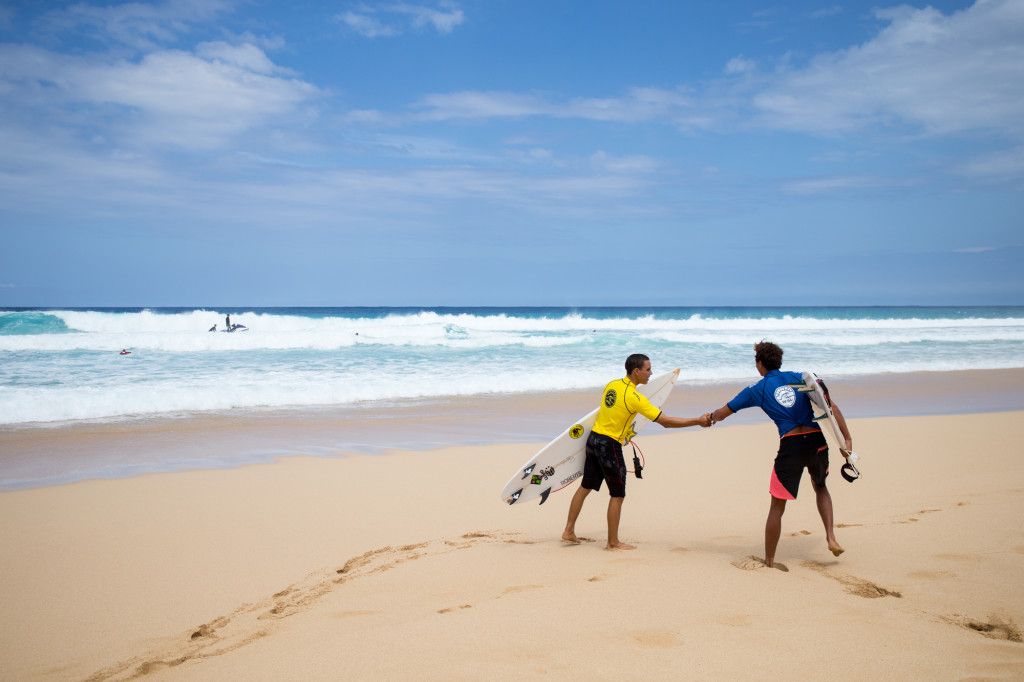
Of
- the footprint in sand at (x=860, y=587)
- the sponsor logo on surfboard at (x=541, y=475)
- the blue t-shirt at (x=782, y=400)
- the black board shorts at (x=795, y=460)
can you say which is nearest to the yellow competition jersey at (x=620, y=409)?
the blue t-shirt at (x=782, y=400)

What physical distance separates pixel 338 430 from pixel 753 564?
7.63 metres

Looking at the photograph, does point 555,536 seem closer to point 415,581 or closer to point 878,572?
point 415,581

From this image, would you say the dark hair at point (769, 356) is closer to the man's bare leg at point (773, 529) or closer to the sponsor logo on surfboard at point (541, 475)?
the man's bare leg at point (773, 529)

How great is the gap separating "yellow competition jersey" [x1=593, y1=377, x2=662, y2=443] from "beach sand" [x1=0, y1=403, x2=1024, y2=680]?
0.91m

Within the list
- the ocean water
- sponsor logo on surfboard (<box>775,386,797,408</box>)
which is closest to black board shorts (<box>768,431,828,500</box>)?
sponsor logo on surfboard (<box>775,386,797,408</box>)

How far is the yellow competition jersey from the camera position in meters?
5.39

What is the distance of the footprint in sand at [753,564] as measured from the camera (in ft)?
15.8

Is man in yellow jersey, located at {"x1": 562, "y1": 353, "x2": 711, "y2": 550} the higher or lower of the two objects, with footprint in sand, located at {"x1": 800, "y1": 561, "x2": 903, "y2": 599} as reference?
higher

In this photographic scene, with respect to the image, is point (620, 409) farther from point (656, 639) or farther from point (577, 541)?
point (656, 639)

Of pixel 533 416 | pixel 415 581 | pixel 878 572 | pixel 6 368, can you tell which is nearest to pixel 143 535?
pixel 415 581

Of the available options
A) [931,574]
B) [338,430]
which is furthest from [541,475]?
[338,430]

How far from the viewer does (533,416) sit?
491 inches

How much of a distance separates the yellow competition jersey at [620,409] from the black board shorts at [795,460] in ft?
3.12

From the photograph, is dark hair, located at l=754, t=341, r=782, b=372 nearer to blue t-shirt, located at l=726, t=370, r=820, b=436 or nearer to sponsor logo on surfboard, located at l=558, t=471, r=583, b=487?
blue t-shirt, located at l=726, t=370, r=820, b=436
